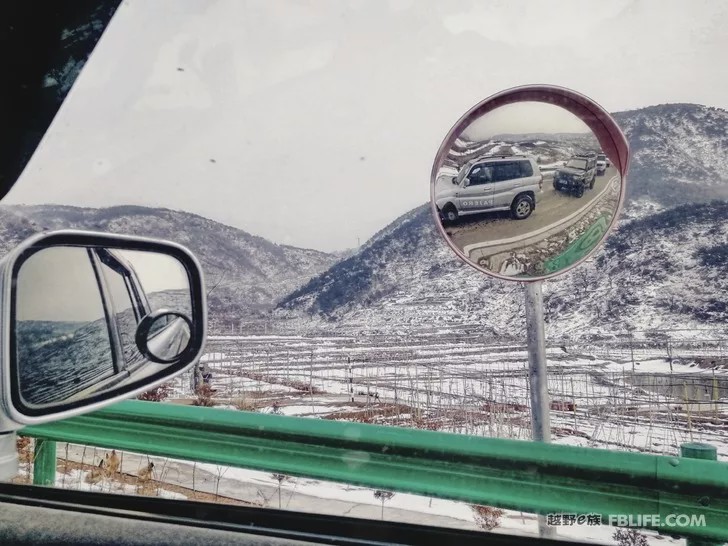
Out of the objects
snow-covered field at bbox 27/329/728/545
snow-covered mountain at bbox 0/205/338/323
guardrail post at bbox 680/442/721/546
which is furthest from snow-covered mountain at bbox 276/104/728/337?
guardrail post at bbox 680/442/721/546

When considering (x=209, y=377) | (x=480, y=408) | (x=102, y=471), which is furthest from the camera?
(x=480, y=408)

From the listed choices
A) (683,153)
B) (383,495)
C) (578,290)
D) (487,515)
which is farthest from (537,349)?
(683,153)

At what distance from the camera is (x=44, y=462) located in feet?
7.16

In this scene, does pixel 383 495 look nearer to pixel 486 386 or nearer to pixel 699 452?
pixel 699 452

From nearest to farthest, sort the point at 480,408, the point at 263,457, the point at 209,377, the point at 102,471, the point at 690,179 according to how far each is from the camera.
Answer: the point at 263,457 → the point at 102,471 → the point at 209,377 → the point at 480,408 → the point at 690,179

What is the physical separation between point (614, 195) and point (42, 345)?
1316 mm

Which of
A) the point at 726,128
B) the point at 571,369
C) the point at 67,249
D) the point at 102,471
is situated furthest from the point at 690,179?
the point at 102,471

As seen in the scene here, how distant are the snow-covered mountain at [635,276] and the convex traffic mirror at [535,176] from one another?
2.90 ft

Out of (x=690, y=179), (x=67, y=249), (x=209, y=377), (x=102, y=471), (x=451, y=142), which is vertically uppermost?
(x=690, y=179)

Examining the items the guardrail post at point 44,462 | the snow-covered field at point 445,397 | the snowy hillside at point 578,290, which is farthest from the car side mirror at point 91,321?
the guardrail post at point 44,462

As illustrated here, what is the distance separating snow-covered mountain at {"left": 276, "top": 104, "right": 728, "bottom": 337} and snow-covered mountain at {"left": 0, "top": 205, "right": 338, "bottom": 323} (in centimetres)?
45

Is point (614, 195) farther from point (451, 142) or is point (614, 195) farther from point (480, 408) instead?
point (480, 408)

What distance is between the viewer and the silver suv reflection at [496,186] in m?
1.23

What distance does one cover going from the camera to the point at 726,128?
320cm
